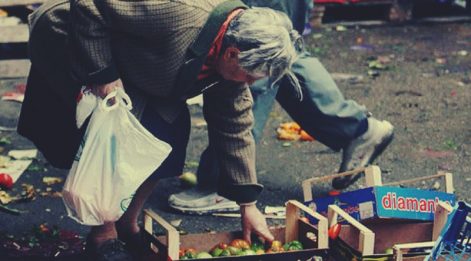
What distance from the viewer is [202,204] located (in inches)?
→ 198

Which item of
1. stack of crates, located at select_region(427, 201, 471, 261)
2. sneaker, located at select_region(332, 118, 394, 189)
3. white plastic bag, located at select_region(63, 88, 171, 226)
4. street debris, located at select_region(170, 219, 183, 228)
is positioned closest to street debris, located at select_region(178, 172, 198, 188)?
street debris, located at select_region(170, 219, 183, 228)

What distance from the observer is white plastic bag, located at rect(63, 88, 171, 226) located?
3604 millimetres

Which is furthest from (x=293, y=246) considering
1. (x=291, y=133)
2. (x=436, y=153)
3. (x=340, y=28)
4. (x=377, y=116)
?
(x=340, y=28)

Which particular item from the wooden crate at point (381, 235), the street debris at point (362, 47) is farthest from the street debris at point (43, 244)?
the street debris at point (362, 47)

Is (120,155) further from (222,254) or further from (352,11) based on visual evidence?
(352,11)

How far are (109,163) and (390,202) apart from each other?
43.7 inches

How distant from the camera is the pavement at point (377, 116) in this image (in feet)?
17.0

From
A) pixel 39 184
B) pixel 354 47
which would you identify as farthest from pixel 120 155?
pixel 354 47

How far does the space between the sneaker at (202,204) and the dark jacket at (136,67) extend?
988 mm

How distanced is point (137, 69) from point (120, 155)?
34 cm

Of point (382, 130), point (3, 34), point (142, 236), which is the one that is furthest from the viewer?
point (3, 34)

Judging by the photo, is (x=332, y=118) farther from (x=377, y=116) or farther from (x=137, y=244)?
(x=377, y=116)

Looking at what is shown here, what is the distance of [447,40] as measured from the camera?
30.0 ft

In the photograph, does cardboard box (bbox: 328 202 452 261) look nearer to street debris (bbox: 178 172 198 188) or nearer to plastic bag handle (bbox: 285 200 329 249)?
plastic bag handle (bbox: 285 200 329 249)
